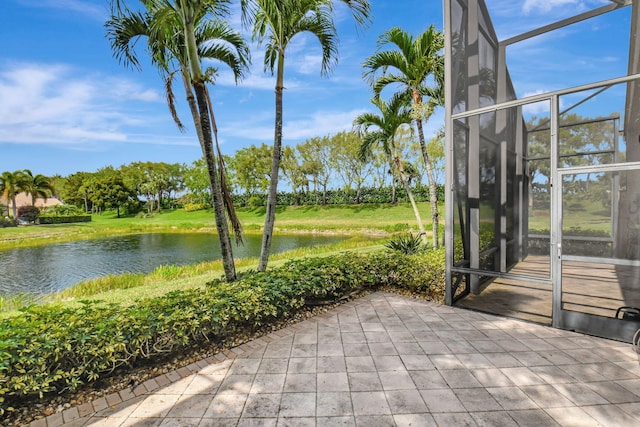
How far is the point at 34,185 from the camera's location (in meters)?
31.9

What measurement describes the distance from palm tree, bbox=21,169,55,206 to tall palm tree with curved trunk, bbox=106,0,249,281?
1477 inches

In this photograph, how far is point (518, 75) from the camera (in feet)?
17.0

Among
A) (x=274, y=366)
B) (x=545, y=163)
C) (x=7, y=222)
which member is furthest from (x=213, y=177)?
(x=7, y=222)

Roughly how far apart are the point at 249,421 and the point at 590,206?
172 inches

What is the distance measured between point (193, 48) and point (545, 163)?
5.32m

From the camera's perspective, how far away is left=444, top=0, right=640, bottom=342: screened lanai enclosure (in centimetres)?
332

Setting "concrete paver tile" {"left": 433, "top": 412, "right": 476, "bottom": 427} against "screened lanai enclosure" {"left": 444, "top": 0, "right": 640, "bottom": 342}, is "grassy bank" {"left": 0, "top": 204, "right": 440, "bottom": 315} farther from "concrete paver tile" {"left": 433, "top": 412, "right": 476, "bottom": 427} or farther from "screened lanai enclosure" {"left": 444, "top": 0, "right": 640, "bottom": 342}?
"screened lanai enclosure" {"left": 444, "top": 0, "right": 640, "bottom": 342}

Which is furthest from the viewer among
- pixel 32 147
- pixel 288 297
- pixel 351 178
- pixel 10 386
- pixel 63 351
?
pixel 32 147

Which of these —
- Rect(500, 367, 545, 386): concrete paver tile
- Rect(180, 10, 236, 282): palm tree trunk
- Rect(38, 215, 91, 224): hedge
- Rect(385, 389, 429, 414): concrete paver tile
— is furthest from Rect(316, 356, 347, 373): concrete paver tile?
Rect(38, 215, 91, 224): hedge

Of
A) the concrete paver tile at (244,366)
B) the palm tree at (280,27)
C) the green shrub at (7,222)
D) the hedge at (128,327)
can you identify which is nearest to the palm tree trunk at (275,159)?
the palm tree at (280,27)

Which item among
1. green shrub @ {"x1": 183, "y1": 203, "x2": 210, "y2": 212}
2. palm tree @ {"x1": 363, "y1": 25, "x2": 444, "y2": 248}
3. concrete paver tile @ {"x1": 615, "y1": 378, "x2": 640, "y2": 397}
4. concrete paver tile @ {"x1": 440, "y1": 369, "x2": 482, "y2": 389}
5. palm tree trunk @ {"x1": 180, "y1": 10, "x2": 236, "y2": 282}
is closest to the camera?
concrete paver tile @ {"x1": 615, "y1": 378, "x2": 640, "y2": 397}

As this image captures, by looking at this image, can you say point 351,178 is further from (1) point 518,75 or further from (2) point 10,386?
(2) point 10,386

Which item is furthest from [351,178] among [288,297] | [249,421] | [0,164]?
[0,164]

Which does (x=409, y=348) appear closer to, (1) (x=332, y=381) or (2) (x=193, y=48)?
(1) (x=332, y=381)
